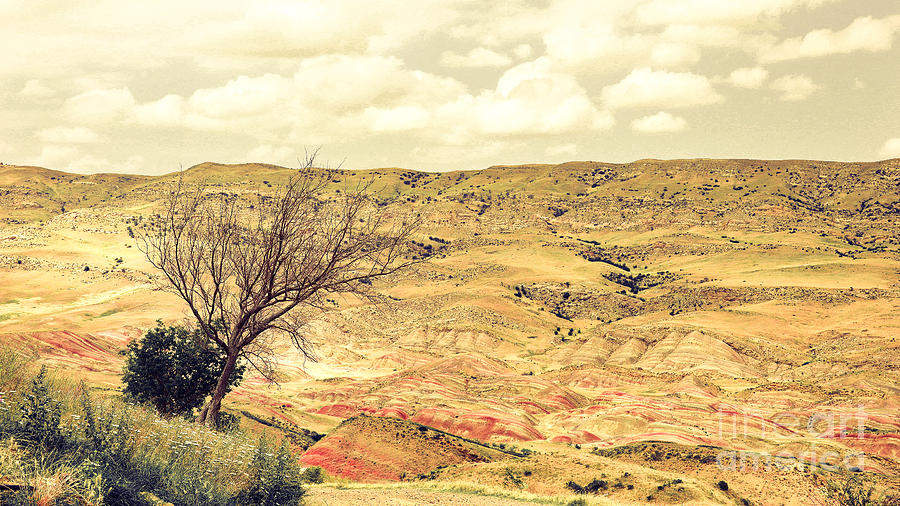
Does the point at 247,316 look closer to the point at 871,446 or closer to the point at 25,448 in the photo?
the point at 25,448

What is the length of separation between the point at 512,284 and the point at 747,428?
3441 inches

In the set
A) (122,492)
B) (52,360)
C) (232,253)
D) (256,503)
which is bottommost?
(52,360)

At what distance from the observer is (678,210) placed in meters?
197

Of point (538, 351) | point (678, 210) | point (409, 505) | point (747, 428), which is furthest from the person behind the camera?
point (678, 210)

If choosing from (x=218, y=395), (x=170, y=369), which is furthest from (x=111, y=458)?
(x=170, y=369)

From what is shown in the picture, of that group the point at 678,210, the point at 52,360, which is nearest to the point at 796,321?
the point at 678,210

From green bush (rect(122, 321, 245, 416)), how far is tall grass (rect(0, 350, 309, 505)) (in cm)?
1371

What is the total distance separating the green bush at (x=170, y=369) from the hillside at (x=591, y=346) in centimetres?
722

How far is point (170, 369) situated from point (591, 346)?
78.7 metres

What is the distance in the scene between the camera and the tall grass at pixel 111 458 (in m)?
8.72

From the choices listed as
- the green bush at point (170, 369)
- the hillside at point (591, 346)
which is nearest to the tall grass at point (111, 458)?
the hillside at point (591, 346)

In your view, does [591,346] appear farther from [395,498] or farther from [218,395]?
[218,395]

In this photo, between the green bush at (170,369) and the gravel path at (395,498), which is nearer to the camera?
the gravel path at (395,498)

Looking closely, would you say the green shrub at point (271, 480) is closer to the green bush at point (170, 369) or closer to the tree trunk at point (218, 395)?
the tree trunk at point (218, 395)
